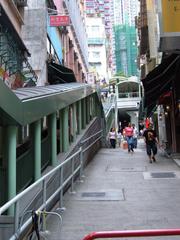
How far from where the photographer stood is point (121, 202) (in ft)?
30.4

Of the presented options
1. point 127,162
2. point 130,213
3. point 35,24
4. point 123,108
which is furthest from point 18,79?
point 123,108

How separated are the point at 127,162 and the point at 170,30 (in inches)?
289

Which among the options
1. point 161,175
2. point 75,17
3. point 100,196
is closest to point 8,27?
point 161,175

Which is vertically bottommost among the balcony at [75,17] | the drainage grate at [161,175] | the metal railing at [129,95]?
the drainage grate at [161,175]

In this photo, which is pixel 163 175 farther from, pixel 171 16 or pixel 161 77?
pixel 171 16

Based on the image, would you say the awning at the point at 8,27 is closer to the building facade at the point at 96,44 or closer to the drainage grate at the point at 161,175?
the drainage grate at the point at 161,175

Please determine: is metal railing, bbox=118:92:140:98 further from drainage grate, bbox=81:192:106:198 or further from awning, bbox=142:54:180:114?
drainage grate, bbox=81:192:106:198

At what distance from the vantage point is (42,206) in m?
6.79

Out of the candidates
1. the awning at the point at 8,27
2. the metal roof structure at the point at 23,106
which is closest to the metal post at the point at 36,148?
the metal roof structure at the point at 23,106

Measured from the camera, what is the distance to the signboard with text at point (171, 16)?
35.1 ft

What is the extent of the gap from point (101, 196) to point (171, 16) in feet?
15.6

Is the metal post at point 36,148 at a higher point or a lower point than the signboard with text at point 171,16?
lower

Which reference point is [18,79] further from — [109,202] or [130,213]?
[130,213]

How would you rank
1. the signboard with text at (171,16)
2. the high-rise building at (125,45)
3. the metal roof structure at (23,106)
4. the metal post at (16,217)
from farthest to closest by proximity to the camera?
the high-rise building at (125,45), the signboard with text at (171,16), the metal roof structure at (23,106), the metal post at (16,217)
